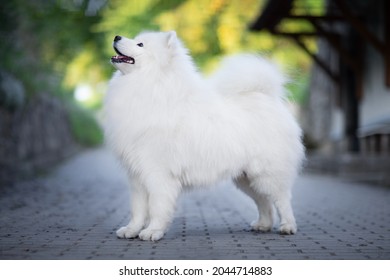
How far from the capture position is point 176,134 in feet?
17.1

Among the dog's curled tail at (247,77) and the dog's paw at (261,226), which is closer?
the dog's curled tail at (247,77)

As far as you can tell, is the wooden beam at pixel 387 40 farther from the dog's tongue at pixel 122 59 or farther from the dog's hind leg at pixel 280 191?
the dog's tongue at pixel 122 59

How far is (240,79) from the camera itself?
575 centimetres

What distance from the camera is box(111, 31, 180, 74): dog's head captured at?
16.8 ft

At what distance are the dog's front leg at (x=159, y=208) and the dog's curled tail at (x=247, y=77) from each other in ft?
4.02

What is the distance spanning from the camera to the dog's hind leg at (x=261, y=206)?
592 centimetres

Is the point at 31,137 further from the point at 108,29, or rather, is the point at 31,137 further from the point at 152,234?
the point at 152,234

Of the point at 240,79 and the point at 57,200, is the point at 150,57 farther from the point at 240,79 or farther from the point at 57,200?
the point at 57,200

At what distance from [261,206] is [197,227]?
0.73 m

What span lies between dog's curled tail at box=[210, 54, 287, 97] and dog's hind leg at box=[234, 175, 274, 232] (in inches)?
34.7

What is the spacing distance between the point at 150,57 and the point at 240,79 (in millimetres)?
999

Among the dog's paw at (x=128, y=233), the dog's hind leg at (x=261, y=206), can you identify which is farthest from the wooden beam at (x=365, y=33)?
the dog's paw at (x=128, y=233)

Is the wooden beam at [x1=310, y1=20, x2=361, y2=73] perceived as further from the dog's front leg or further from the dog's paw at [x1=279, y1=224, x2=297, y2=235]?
the dog's front leg
